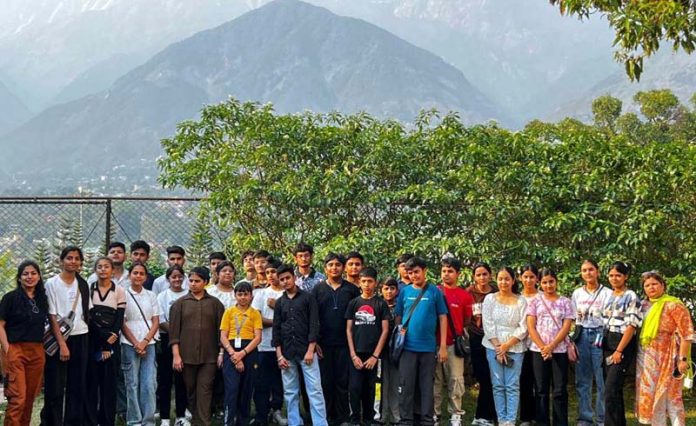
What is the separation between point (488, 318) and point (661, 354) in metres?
1.44

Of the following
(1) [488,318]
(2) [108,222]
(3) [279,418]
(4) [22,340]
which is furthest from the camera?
(2) [108,222]

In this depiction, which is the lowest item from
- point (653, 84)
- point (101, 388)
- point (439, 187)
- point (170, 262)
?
point (101, 388)

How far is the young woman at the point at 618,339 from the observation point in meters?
6.79

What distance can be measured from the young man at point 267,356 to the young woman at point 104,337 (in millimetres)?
1236

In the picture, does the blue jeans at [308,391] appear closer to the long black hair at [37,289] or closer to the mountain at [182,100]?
the long black hair at [37,289]

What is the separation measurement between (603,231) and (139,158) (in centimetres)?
16294

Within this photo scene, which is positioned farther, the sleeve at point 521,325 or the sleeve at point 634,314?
the sleeve at point 521,325

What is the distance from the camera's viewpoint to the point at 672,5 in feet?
23.6

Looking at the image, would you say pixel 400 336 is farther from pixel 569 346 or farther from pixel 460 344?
pixel 569 346

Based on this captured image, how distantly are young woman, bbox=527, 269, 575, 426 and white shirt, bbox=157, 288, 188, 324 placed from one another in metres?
3.12

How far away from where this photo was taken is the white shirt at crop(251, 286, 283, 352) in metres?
7.41

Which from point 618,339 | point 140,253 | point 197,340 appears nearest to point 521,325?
point 618,339

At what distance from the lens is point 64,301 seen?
6582 mm

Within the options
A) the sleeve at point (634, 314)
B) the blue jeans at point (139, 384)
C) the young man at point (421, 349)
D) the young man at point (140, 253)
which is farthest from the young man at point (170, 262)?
the sleeve at point (634, 314)
